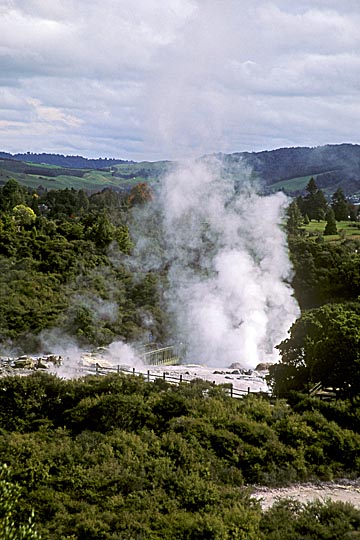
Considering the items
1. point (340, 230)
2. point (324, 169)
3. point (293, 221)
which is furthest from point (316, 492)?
point (324, 169)

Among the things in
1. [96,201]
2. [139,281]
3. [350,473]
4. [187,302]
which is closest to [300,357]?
[350,473]

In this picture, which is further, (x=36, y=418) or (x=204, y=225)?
(x=204, y=225)

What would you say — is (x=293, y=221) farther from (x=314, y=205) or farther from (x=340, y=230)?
(x=314, y=205)

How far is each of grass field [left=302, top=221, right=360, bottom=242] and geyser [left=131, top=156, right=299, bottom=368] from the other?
44.1ft

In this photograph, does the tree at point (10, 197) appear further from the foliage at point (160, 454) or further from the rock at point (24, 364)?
the foliage at point (160, 454)

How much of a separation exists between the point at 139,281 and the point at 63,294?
12.5 ft

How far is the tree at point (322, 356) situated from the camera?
18.2 meters

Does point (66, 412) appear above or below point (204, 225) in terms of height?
below

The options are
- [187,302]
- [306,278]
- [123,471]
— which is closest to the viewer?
[123,471]

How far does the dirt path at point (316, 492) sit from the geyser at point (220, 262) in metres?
13.0

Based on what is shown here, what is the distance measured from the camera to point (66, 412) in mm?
15844

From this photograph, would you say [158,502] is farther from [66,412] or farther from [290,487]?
[66,412]

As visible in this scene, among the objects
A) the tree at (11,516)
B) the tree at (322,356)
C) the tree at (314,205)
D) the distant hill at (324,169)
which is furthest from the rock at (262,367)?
the distant hill at (324,169)

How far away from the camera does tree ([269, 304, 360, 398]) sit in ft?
59.8
